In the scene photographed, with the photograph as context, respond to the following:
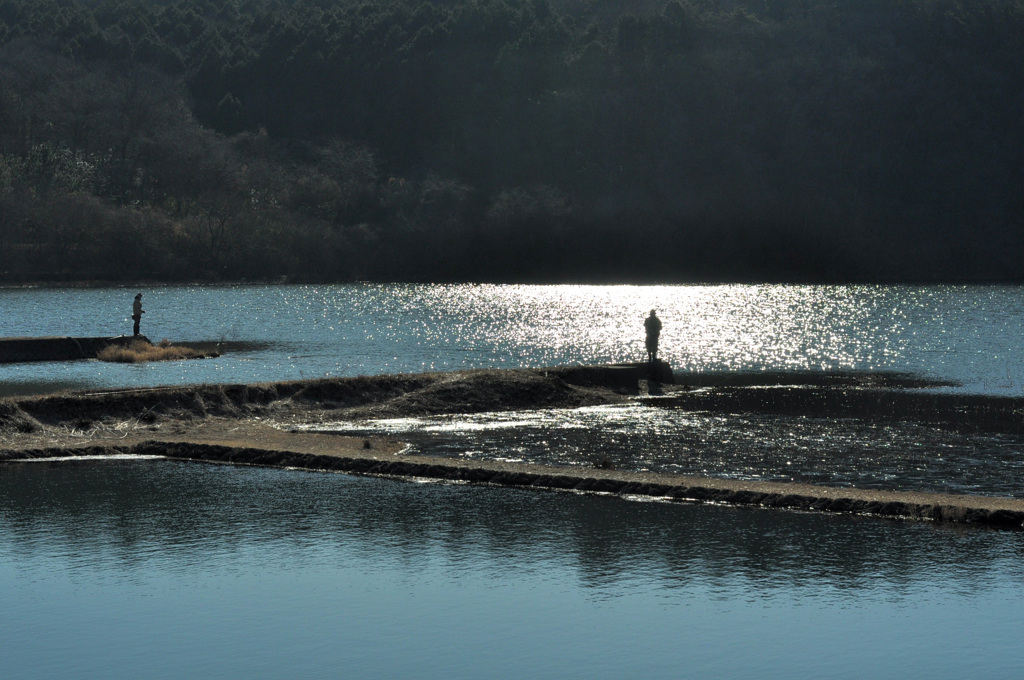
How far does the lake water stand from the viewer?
43.1 feet

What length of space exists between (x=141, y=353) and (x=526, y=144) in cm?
12048

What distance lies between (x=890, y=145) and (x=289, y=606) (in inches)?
6055

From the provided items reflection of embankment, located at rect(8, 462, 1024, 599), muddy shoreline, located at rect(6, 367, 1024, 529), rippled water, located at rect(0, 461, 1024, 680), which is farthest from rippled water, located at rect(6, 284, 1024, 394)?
rippled water, located at rect(0, 461, 1024, 680)

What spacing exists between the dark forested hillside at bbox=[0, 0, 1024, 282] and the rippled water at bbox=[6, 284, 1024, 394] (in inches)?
341

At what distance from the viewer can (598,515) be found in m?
19.8

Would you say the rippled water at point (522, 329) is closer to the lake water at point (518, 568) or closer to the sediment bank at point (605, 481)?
the sediment bank at point (605, 481)

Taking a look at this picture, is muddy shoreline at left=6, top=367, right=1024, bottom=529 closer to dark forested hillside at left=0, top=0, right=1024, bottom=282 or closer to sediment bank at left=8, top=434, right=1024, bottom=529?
sediment bank at left=8, top=434, right=1024, bottom=529

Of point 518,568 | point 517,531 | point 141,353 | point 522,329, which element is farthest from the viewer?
point 522,329

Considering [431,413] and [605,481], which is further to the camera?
[431,413]

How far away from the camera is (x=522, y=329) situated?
3664 inches

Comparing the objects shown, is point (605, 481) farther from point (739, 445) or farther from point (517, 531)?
point (739, 445)

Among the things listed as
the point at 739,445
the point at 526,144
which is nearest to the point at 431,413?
the point at 739,445

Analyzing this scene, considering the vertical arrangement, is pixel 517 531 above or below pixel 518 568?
above

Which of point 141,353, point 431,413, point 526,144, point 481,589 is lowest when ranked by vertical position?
point 481,589
